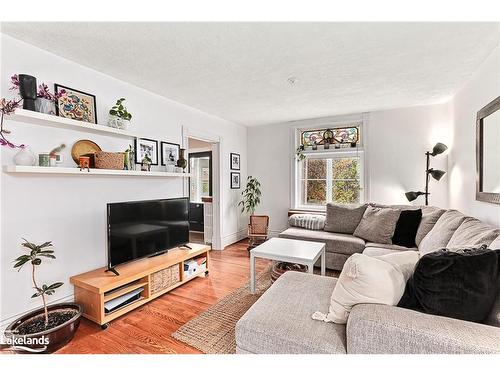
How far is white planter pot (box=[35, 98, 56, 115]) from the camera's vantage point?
5.97ft

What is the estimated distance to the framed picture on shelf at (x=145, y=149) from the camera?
2707 mm

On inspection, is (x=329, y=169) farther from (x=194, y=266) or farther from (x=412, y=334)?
(x=412, y=334)

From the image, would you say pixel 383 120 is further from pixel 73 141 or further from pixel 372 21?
pixel 73 141

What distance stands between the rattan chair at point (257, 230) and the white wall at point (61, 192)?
5.96 ft

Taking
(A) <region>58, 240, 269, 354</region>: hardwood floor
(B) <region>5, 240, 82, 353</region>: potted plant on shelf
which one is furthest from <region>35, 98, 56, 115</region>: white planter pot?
(A) <region>58, 240, 269, 354</region>: hardwood floor

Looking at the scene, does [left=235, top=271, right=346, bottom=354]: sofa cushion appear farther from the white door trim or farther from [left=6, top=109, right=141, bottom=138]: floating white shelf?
the white door trim

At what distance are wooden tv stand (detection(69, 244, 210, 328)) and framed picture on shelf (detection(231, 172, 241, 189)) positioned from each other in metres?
1.90

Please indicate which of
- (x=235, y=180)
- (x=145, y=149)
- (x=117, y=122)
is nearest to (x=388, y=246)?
(x=235, y=180)

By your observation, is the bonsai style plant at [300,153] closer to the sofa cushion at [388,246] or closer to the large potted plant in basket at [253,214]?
the large potted plant in basket at [253,214]

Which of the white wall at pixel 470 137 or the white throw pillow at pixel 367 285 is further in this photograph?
the white wall at pixel 470 137

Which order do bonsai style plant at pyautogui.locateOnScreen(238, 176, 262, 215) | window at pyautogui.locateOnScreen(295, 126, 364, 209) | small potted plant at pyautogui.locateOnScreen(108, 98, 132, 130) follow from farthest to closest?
bonsai style plant at pyautogui.locateOnScreen(238, 176, 262, 215)
window at pyautogui.locateOnScreen(295, 126, 364, 209)
small potted plant at pyautogui.locateOnScreen(108, 98, 132, 130)

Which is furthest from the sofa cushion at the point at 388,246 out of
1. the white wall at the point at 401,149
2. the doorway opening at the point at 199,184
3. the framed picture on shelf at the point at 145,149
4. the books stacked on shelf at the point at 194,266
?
the doorway opening at the point at 199,184

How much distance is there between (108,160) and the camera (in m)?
2.19

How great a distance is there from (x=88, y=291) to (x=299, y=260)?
1.86 meters
